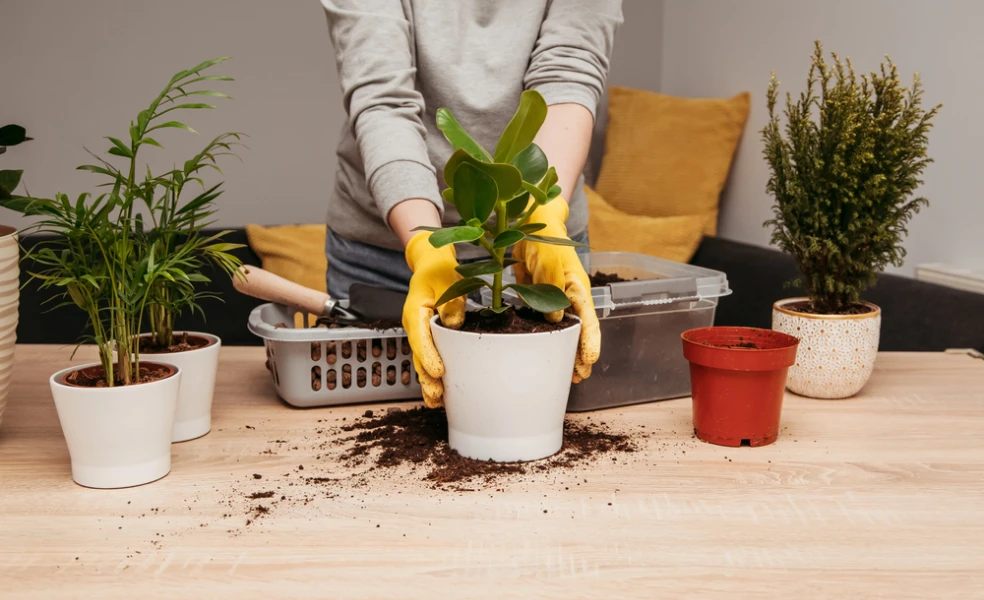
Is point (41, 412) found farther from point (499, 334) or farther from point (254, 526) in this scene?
point (499, 334)

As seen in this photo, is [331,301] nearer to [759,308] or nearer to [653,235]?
[759,308]

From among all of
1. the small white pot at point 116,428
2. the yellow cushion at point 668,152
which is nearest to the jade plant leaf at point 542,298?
the small white pot at point 116,428

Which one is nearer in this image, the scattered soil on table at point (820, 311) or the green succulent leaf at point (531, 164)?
the green succulent leaf at point (531, 164)

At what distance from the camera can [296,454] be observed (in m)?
0.96

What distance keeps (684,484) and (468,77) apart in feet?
2.38

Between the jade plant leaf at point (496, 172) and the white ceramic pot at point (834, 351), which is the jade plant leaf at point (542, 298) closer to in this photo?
the jade plant leaf at point (496, 172)

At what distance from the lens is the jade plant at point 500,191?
0.84 m

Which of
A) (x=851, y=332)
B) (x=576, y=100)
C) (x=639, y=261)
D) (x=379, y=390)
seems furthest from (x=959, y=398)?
(x=379, y=390)

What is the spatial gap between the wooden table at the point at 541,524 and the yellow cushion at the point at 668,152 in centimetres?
161

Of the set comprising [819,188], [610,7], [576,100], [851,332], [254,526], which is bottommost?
[254,526]

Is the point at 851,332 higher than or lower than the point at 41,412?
higher

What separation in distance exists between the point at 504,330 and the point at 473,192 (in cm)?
Result: 15

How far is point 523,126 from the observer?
871mm

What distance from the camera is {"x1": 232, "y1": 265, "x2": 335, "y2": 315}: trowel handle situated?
115 cm
